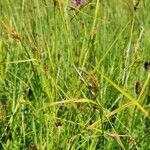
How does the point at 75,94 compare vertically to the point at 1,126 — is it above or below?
above

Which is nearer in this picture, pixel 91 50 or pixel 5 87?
pixel 91 50

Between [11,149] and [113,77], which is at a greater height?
[113,77]

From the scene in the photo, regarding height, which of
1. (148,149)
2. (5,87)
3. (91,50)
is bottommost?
(148,149)

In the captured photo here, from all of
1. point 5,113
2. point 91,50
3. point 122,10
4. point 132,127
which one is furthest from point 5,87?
point 122,10

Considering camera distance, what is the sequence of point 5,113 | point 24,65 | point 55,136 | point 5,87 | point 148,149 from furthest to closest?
point 24,65, point 5,87, point 5,113, point 148,149, point 55,136

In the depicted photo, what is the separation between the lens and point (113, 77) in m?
1.72

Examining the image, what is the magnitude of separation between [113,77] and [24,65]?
1.51ft

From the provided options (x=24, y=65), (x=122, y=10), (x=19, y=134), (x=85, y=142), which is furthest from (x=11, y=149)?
(x=122, y=10)

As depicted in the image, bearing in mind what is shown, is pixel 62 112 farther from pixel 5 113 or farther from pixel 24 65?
Result: pixel 24 65

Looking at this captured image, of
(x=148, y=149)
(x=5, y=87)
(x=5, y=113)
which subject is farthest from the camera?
(x=5, y=87)

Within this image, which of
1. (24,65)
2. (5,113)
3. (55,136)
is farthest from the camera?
(24,65)

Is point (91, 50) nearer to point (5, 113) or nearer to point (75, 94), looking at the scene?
point (75, 94)

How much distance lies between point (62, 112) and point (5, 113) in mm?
195

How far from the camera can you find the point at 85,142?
144 centimetres
